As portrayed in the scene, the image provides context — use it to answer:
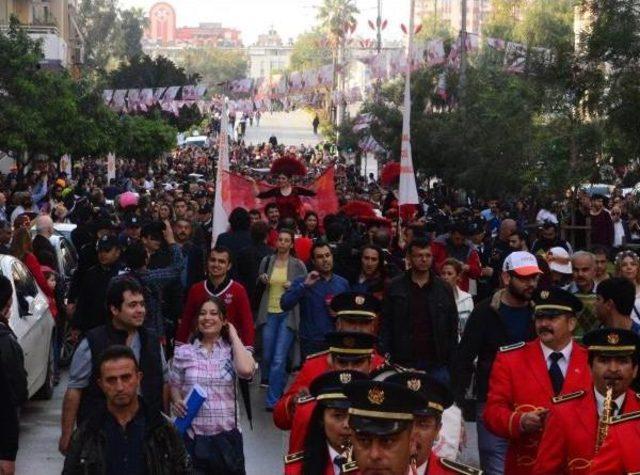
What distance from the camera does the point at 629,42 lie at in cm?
2127

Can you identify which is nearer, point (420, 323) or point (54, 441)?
point (420, 323)

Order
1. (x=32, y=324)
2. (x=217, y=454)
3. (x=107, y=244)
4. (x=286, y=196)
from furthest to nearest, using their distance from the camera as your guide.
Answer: (x=286, y=196) → (x=32, y=324) → (x=107, y=244) → (x=217, y=454)

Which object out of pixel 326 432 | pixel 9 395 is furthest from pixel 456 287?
pixel 326 432

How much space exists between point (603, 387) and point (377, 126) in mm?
37391

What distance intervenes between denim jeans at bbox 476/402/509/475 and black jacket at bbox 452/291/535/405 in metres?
0.38

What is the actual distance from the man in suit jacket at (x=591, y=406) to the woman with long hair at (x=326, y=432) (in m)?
1.28

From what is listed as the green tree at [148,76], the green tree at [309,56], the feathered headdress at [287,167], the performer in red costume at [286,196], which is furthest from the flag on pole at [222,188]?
the green tree at [309,56]

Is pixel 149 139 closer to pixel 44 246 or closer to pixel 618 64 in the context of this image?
pixel 618 64

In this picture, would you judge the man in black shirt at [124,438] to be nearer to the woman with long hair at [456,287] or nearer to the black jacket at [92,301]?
the black jacket at [92,301]

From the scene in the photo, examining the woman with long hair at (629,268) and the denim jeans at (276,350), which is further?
the denim jeans at (276,350)

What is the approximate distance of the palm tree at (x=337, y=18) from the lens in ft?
395

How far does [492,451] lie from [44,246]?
8.44 metres

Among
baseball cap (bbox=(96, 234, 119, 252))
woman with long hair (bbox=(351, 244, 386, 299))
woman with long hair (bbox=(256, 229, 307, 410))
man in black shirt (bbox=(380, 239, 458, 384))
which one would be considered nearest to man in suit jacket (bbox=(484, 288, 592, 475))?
man in black shirt (bbox=(380, 239, 458, 384))

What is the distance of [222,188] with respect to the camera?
790 inches
